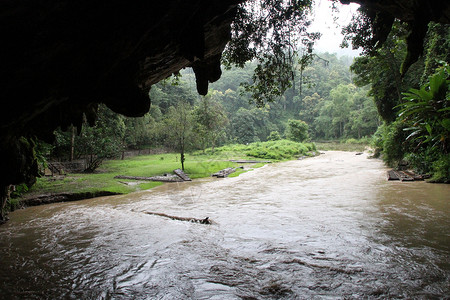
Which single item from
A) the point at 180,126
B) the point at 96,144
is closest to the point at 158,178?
the point at 180,126

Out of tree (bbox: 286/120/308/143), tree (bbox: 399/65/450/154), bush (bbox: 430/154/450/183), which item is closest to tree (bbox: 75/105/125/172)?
tree (bbox: 399/65/450/154)

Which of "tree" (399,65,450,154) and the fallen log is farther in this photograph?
the fallen log

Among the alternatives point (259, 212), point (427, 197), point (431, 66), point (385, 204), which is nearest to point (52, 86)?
point (259, 212)

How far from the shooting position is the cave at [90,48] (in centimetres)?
275

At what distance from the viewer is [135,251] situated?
A: 532cm

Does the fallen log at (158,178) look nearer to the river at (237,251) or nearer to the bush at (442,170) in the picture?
the river at (237,251)

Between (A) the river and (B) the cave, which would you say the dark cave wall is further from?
(A) the river

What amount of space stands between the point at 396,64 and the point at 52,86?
69.4ft

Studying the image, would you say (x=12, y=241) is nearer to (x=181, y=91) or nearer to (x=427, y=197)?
(x=427, y=197)

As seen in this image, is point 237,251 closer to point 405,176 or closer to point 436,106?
point 436,106

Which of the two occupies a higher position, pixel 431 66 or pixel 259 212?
pixel 431 66

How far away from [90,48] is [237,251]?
4.44 metres

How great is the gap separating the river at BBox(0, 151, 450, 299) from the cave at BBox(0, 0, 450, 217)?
7.07 feet

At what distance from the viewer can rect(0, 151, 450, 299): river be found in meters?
3.76
